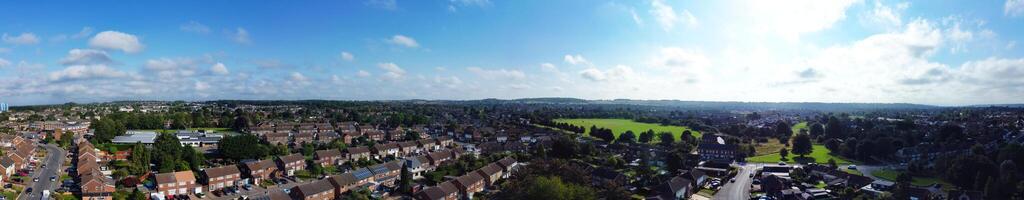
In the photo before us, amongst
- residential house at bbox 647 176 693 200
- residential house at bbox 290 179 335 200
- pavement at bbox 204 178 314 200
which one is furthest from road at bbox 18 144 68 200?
residential house at bbox 647 176 693 200

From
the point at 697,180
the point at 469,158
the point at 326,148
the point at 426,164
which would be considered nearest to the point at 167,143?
the point at 326,148

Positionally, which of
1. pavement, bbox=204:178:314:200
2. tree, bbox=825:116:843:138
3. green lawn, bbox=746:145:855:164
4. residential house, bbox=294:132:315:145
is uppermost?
tree, bbox=825:116:843:138

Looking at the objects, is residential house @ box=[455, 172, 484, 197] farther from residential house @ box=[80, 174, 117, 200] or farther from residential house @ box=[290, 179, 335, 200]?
residential house @ box=[80, 174, 117, 200]

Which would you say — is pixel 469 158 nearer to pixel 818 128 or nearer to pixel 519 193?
pixel 519 193

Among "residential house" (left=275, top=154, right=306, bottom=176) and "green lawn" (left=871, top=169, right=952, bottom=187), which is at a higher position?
"residential house" (left=275, top=154, right=306, bottom=176)

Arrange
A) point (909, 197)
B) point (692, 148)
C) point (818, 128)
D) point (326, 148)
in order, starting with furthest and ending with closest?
point (818, 128) < point (692, 148) < point (326, 148) < point (909, 197)

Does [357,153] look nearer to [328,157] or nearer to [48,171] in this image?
[328,157]

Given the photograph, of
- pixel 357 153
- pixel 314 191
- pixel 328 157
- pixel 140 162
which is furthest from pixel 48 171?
pixel 314 191
